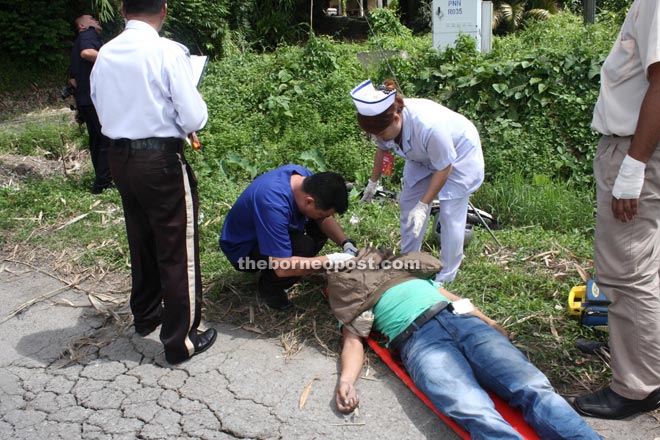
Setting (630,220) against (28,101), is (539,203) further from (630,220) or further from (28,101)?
(28,101)

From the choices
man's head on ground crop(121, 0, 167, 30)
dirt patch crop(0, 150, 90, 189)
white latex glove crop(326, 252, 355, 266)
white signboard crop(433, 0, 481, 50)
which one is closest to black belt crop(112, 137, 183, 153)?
man's head on ground crop(121, 0, 167, 30)

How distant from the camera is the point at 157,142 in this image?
3092mm

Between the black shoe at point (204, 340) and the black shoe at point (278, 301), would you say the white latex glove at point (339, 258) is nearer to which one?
the black shoe at point (278, 301)

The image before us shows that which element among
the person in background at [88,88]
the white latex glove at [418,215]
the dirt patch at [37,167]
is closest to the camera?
the white latex glove at [418,215]

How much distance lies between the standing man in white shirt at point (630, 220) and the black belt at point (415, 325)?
0.86 metres

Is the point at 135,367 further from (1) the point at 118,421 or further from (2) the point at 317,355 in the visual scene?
(2) the point at 317,355

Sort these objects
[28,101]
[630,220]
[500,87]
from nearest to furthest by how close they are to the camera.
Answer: [630,220], [500,87], [28,101]

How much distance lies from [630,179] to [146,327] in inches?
117

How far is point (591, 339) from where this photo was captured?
340cm

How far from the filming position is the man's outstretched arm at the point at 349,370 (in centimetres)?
294

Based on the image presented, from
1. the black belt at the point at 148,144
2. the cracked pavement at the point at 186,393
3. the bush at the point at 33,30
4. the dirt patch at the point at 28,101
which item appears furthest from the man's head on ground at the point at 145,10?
the bush at the point at 33,30

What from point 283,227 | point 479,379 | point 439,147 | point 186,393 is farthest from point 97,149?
point 479,379

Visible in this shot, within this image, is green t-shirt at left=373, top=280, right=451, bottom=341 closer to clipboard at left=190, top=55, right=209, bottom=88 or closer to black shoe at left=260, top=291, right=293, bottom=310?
black shoe at left=260, top=291, right=293, bottom=310

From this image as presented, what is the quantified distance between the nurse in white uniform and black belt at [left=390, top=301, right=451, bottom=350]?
2.39 feet
